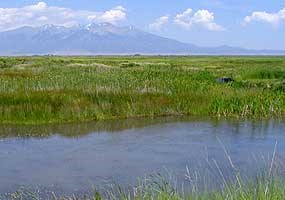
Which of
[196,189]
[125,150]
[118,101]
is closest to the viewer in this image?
[196,189]

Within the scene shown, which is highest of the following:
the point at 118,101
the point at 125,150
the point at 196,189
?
the point at 196,189

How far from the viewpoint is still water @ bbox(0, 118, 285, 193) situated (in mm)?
10219

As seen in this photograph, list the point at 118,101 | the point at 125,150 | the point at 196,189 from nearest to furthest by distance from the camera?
the point at 196,189 → the point at 125,150 → the point at 118,101

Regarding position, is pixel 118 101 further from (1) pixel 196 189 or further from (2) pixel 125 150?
(1) pixel 196 189

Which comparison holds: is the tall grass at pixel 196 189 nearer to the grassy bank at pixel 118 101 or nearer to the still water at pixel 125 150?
the still water at pixel 125 150

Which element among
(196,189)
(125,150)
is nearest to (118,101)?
(125,150)

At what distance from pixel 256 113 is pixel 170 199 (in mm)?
14651

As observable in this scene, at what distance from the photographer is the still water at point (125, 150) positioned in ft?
33.5

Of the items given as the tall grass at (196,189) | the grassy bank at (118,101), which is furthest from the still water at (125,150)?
the grassy bank at (118,101)

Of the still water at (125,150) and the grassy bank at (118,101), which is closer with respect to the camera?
the still water at (125,150)

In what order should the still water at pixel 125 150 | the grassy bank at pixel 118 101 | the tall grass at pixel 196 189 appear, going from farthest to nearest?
the grassy bank at pixel 118 101 < the still water at pixel 125 150 < the tall grass at pixel 196 189

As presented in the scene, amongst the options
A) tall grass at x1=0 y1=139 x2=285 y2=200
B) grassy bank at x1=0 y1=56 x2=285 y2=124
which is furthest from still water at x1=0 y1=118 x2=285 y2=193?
grassy bank at x1=0 y1=56 x2=285 y2=124

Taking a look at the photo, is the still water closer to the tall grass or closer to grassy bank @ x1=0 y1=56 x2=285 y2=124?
the tall grass

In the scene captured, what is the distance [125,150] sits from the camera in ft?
42.5
